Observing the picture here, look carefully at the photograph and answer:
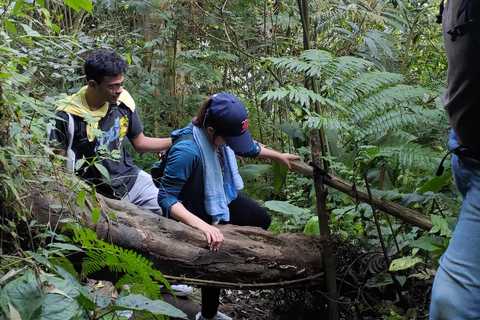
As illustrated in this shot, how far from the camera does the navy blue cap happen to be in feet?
9.52

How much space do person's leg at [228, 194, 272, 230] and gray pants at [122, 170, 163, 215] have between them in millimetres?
554

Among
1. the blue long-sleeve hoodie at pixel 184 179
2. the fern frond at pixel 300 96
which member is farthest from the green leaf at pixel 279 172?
the fern frond at pixel 300 96

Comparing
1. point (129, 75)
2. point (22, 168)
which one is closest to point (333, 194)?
point (22, 168)

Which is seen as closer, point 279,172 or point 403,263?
point 403,263

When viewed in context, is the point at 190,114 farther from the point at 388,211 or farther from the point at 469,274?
the point at 469,274

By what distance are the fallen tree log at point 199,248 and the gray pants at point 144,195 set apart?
0.60 m

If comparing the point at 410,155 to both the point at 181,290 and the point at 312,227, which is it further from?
the point at 181,290

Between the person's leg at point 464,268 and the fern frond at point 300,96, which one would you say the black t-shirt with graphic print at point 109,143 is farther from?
the person's leg at point 464,268

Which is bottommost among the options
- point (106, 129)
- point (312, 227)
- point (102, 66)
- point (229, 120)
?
point (312, 227)

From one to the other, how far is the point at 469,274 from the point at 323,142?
1529 millimetres

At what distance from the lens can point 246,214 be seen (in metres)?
3.42

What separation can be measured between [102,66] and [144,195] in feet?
3.21

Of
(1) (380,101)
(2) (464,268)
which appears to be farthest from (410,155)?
(2) (464,268)

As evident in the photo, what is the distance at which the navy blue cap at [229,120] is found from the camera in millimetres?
2902
